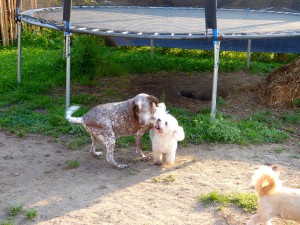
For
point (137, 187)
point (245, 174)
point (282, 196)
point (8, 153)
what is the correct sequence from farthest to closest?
point (8, 153) → point (245, 174) → point (137, 187) → point (282, 196)

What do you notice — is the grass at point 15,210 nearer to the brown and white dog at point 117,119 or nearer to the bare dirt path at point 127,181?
the bare dirt path at point 127,181

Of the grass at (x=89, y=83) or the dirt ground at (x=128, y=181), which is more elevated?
the grass at (x=89, y=83)

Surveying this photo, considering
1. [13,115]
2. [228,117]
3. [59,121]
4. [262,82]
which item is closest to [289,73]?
[262,82]

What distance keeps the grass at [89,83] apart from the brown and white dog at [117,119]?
2.00 feet

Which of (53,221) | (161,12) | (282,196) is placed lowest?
(53,221)

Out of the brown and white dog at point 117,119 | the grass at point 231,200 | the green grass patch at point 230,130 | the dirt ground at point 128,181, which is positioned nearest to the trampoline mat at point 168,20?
the green grass patch at point 230,130

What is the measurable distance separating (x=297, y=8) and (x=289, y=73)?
6.38 feet

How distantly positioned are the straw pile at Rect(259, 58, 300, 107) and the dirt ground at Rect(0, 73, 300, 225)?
3.83 feet

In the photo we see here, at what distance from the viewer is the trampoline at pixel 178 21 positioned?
19.2ft

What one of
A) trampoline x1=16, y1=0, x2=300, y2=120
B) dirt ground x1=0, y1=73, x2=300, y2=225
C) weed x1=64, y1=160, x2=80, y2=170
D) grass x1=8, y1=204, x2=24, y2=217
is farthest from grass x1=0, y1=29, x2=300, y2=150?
grass x1=8, y1=204, x2=24, y2=217

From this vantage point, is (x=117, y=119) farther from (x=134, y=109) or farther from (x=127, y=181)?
(x=127, y=181)

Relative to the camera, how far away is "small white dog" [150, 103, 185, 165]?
464 centimetres

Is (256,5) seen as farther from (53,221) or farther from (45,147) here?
(53,221)

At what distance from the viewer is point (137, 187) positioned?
4410 millimetres
